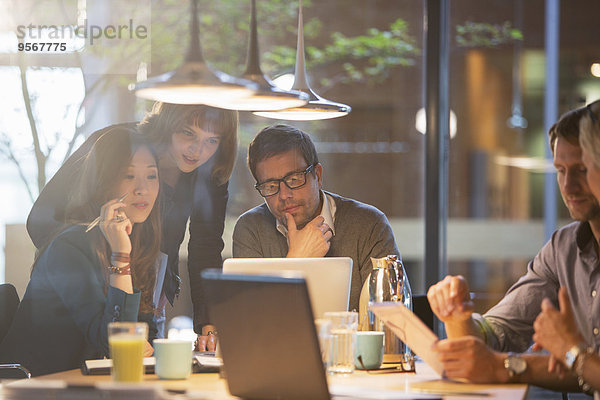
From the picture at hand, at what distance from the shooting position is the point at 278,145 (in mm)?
3572

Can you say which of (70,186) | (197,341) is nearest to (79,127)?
(70,186)

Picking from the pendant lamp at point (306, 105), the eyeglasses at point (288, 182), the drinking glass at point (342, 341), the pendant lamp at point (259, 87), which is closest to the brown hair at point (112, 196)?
the eyeglasses at point (288, 182)

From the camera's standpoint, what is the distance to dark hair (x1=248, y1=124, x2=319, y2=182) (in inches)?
140

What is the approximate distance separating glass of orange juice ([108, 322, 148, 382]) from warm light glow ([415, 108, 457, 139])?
308 cm

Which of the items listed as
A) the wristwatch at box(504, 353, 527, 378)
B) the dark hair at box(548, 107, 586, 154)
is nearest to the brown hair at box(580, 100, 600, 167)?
the dark hair at box(548, 107, 586, 154)

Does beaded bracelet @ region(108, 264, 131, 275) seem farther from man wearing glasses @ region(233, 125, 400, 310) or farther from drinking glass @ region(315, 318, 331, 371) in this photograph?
drinking glass @ region(315, 318, 331, 371)

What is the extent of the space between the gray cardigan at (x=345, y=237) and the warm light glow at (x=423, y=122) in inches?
54.5

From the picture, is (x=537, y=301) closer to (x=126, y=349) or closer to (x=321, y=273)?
(x=321, y=273)

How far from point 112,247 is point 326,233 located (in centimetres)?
109

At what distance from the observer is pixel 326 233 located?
3.39m

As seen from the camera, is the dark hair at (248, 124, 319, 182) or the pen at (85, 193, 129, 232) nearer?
the dark hair at (248, 124, 319, 182)

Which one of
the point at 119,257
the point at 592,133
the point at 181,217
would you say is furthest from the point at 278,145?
the point at 592,133

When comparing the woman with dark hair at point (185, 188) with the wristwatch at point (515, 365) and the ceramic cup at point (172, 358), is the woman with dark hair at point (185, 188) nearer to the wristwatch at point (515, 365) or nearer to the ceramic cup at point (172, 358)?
the ceramic cup at point (172, 358)

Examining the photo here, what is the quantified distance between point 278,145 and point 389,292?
1.33m
